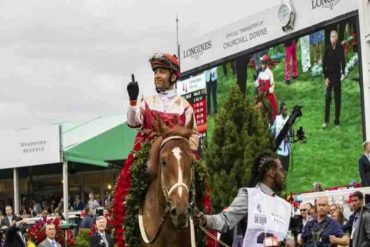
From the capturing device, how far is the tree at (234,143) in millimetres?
27406

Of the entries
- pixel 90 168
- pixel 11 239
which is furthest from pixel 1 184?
pixel 11 239

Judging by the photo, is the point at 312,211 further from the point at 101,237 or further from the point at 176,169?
the point at 176,169

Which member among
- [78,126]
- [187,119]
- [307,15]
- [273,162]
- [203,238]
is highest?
[307,15]

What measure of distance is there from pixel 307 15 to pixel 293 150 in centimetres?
472

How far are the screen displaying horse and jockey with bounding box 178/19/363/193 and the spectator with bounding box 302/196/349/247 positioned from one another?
14564 millimetres

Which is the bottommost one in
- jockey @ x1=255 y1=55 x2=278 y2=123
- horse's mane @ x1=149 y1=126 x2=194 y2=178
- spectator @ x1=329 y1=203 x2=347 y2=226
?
spectator @ x1=329 y1=203 x2=347 y2=226

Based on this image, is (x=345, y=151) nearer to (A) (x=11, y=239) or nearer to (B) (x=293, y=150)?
(B) (x=293, y=150)

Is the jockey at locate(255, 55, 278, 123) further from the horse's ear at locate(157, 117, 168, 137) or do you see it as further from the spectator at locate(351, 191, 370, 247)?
the horse's ear at locate(157, 117, 168, 137)

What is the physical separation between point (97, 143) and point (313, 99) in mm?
9708

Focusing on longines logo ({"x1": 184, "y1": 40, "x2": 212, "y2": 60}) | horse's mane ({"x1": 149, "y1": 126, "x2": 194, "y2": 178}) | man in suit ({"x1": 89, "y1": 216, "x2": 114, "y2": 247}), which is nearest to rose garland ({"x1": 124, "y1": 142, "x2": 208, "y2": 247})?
horse's mane ({"x1": 149, "y1": 126, "x2": 194, "y2": 178})

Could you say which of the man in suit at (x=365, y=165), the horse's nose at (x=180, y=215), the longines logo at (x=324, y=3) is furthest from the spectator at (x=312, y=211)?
the longines logo at (x=324, y=3)

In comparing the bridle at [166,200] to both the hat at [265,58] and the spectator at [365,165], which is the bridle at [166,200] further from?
the hat at [265,58]

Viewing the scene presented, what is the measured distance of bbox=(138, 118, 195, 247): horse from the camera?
24.7 feet

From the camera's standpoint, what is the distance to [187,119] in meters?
9.02
